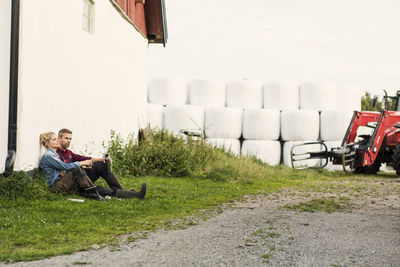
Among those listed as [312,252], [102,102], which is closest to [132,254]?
[312,252]

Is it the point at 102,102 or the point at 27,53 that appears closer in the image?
the point at 27,53

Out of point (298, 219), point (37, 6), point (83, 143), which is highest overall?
point (37, 6)

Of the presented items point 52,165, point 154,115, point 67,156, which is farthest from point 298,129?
point 52,165

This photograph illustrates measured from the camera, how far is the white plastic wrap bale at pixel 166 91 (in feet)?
48.8

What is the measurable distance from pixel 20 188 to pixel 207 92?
962 centimetres

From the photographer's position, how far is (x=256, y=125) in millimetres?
14664

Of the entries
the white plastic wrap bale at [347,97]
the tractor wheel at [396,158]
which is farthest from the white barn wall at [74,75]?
the white plastic wrap bale at [347,97]

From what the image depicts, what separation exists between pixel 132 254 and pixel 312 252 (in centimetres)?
140

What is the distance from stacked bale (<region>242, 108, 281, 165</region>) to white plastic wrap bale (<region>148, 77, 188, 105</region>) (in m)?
2.13

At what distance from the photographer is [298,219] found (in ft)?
17.8

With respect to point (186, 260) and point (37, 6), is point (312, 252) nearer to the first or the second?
point (186, 260)

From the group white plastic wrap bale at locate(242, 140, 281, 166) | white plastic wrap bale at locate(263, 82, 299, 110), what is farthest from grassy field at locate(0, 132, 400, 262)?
white plastic wrap bale at locate(263, 82, 299, 110)

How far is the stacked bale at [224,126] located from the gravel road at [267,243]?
8604mm

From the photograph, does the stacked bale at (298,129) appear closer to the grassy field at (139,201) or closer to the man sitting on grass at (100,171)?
the grassy field at (139,201)
